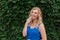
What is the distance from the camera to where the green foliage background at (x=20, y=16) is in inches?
289

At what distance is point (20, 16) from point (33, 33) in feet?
7.74

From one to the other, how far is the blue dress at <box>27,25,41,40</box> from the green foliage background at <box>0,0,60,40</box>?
219 centimetres

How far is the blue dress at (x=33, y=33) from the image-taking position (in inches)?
203

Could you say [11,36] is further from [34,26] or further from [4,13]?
[34,26]

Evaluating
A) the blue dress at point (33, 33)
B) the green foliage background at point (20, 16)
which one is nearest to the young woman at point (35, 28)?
the blue dress at point (33, 33)

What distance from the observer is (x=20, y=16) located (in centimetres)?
747

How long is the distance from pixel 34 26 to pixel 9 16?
2341 millimetres

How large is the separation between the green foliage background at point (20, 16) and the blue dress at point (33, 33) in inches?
86.1

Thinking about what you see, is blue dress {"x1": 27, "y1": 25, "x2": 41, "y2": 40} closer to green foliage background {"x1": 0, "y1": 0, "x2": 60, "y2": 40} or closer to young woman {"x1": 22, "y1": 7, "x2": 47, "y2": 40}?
young woman {"x1": 22, "y1": 7, "x2": 47, "y2": 40}

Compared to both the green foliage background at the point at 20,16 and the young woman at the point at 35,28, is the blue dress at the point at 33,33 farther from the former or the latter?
the green foliage background at the point at 20,16

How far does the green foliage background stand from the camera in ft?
24.1

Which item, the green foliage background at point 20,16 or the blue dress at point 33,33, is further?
the green foliage background at point 20,16

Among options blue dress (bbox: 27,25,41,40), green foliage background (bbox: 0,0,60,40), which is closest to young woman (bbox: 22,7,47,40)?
blue dress (bbox: 27,25,41,40)

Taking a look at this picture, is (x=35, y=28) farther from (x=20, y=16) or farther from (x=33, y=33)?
(x=20, y=16)
